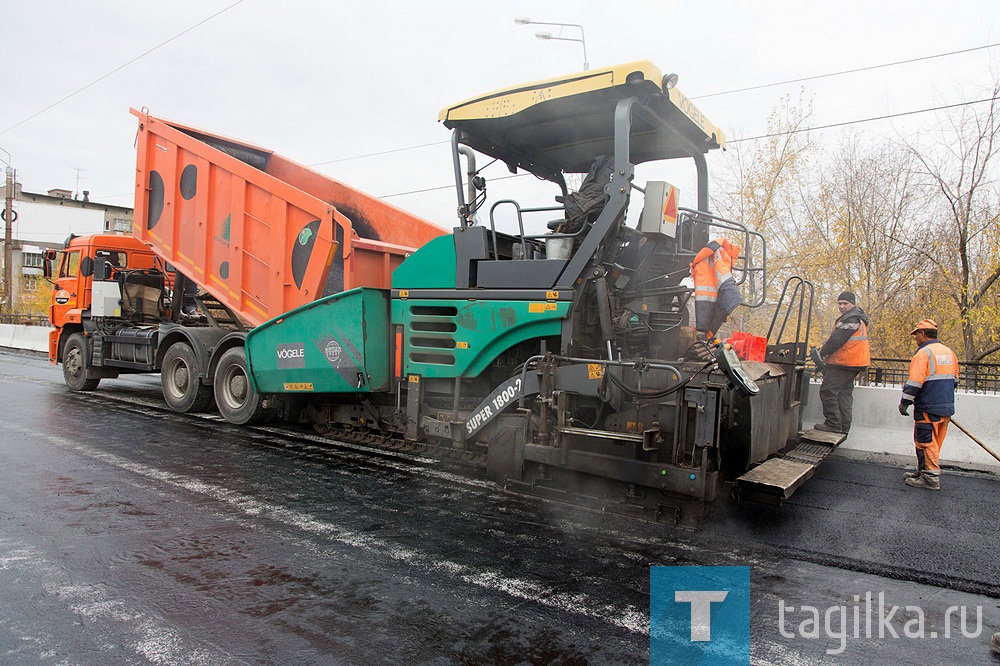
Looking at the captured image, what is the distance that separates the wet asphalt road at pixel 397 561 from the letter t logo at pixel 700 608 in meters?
0.19

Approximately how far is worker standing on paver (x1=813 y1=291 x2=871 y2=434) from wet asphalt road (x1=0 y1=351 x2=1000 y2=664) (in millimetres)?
1285

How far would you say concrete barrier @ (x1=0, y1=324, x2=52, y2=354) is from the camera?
20.5 m

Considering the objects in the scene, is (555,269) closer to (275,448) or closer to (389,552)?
(389,552)

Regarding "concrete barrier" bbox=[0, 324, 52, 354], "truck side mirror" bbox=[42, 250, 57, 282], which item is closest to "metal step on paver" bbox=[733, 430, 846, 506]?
"truck side mirror" bbox=[42, 250, 57, 282]

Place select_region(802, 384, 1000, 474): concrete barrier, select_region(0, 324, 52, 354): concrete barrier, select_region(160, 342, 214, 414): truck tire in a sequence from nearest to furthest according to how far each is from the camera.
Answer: select_region(802, 384, 1000, 474): concrete barrier
select_region(160, 342, 214, 414): truck tire
select_region(0, 324, 52, 354): concrete barrier

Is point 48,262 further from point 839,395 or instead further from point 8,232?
point 8,232

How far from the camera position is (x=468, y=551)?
3.88 metres

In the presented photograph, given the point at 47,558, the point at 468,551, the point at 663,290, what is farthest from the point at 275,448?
the point at 663,290

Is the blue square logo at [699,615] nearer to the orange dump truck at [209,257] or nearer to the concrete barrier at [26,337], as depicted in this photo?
the orange dump truck at [209,257]

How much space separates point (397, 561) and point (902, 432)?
20.2ft

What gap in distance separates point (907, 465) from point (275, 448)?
6.45 meters

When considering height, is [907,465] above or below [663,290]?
below

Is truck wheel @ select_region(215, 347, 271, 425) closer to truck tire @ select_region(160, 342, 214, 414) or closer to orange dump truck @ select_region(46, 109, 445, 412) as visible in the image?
orange dump truck @ select_region(46, 109, 445, 412)

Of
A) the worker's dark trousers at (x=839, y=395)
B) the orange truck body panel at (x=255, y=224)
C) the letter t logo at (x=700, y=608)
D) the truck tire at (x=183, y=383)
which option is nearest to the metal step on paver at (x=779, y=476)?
the letter t logo at (x=700, y=608)
